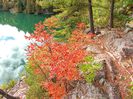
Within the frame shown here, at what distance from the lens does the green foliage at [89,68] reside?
15.4 meters

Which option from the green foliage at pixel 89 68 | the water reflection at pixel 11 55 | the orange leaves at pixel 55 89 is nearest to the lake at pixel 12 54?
the water reflection at pixel 11 55

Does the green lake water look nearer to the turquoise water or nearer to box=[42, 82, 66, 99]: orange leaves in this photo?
the turquoise water

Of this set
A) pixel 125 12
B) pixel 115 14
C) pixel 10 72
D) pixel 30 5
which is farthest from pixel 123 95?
pixel 30 5

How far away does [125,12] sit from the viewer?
3073cm

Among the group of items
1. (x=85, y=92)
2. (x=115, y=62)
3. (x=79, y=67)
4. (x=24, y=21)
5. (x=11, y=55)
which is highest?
(x=79, y=67)

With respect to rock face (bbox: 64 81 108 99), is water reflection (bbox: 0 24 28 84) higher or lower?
lower

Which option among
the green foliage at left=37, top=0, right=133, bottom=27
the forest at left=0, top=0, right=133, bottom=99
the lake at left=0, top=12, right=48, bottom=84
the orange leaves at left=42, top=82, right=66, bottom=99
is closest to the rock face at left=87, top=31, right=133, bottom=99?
the forest at left=0, top=0, right=133, bottom=99

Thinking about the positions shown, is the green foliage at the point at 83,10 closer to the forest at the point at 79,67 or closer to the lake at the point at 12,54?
the forest at the point at 79,67

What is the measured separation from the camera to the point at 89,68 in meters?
15.9

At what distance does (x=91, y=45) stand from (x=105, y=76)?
5588 mm

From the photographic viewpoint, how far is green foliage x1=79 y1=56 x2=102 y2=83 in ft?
50.6

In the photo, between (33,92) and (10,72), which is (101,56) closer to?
(33,92)

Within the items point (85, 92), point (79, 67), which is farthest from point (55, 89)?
point (79, 67)

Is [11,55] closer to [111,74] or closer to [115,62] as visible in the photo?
[115,62]
